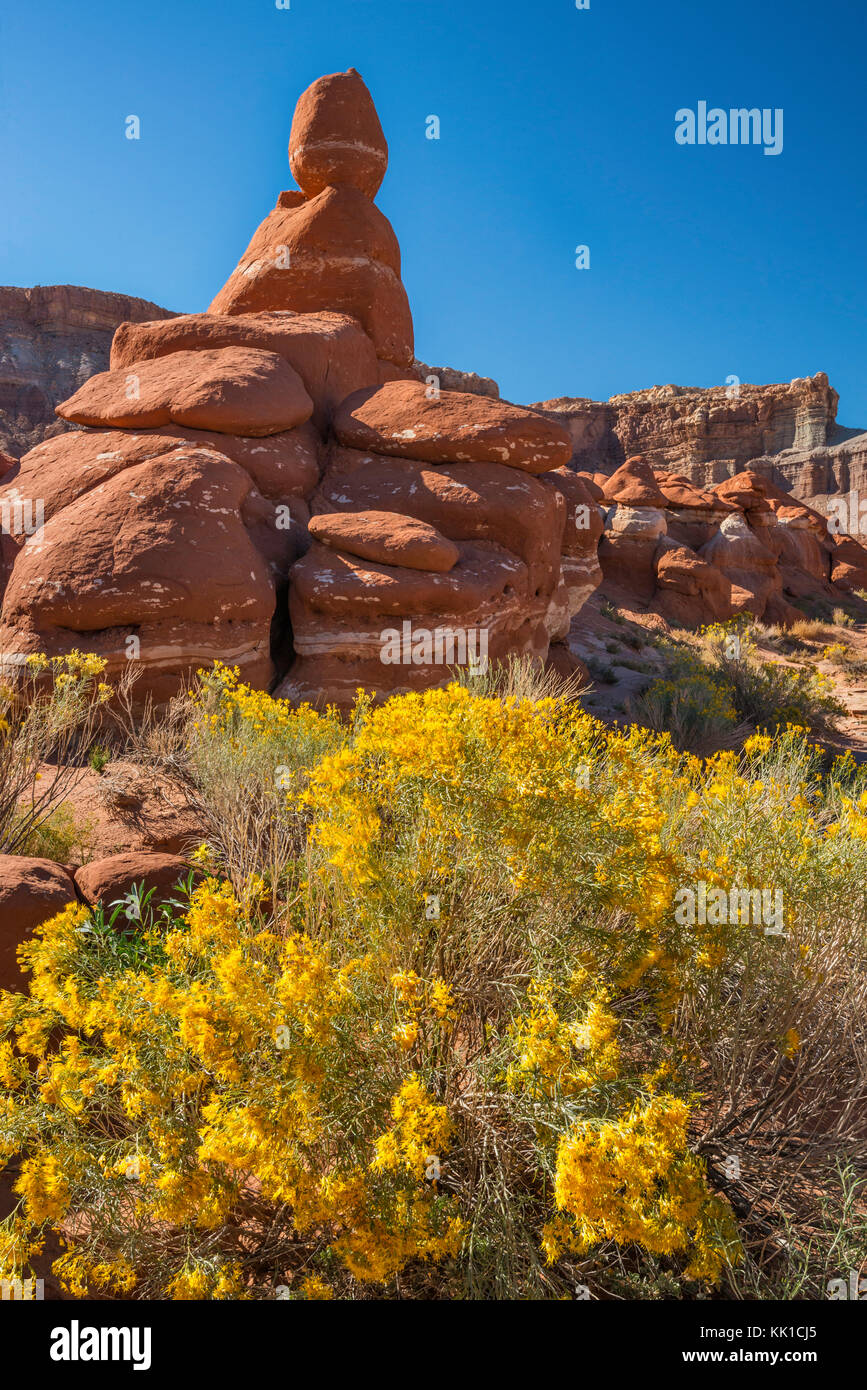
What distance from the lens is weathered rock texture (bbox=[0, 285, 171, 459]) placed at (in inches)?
1635

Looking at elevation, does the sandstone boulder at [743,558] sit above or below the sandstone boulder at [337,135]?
below

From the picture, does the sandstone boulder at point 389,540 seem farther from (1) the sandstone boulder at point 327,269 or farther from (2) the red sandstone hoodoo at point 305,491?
(1) the sandstone boulder at point 327,269

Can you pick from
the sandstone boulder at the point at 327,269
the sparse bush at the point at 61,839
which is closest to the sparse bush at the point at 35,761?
the sparse bush at the point at 61,839

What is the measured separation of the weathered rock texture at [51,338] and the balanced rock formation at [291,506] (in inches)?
Result: 1516

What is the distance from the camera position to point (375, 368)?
33.0ft

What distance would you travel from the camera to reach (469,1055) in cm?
241

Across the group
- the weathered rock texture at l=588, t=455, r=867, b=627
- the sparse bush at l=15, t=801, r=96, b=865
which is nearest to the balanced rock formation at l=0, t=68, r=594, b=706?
the sparse bush at l=15, t=801, r=96, b=865

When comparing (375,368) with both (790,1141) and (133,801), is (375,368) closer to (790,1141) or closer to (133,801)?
(133,801)

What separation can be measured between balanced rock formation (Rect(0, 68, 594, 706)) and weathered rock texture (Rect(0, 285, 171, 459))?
38.5m

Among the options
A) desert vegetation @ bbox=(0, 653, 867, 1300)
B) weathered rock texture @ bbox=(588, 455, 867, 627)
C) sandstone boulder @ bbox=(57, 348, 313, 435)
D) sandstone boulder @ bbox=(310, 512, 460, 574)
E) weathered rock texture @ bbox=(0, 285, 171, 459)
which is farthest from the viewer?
weathered rock texture @ bbox=(0, 285, 171, 459)

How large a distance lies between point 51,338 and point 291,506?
46837 millimetres

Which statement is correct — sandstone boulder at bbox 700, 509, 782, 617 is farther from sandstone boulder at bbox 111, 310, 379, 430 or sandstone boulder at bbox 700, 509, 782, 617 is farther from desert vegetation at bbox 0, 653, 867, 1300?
desert vegetation at bbox 0, 653, 867, 1300

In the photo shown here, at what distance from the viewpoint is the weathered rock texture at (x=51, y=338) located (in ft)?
136

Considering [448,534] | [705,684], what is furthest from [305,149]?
[705,684]
